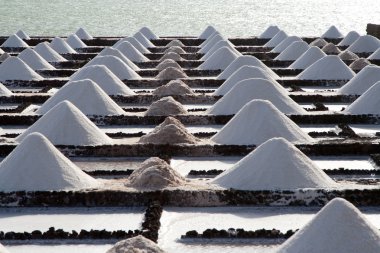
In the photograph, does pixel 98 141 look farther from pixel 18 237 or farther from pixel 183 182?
pixel 18 237

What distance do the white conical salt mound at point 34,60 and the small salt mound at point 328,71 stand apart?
579cm

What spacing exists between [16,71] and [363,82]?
7.04 m

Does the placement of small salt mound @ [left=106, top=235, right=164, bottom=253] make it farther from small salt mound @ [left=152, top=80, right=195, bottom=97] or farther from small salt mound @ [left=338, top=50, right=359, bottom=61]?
small salt mound @ [left=338, top=50, right=359, bottom=61]

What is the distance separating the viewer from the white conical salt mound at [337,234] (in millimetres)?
5875

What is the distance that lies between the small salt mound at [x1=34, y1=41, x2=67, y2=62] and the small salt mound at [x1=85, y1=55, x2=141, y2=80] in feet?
10.5

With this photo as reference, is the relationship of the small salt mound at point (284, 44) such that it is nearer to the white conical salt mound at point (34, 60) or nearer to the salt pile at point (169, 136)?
the white conical salt mound at point (34, 60)

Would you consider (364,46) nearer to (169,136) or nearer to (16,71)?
(16,71)

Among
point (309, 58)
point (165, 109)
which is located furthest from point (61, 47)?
point (165, 109)

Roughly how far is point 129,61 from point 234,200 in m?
10.5

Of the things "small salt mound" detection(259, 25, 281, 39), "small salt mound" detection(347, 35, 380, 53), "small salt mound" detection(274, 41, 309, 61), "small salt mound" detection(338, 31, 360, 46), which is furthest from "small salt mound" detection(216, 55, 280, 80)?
"small salt mound" detection(259, 25, 281, 39)

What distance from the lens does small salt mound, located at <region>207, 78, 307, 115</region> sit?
Answer: 12.4 metres

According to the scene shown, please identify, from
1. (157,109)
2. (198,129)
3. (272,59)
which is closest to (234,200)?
(198,129)

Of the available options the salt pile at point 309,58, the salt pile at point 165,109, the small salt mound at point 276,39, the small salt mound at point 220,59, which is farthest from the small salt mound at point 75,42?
the salt pile at point 165,109

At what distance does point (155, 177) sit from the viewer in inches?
326
